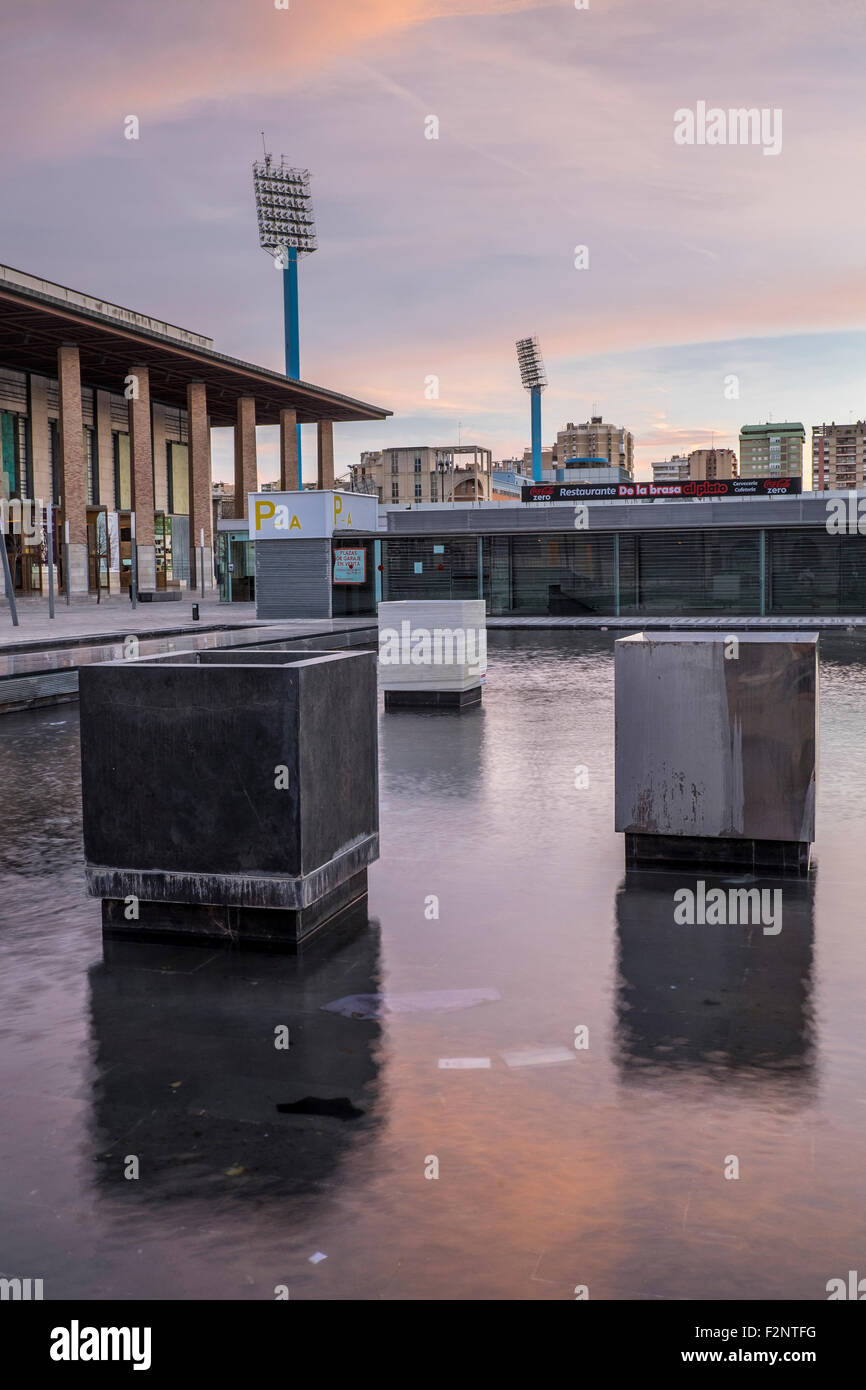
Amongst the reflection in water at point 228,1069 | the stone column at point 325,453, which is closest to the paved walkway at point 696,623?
the reflection in water at point 228,1069

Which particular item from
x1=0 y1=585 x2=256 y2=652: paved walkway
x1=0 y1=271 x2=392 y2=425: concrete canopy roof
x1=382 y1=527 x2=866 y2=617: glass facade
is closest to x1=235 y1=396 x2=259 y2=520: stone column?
x1=0 y1=271 x2=392 y2=425: concrete canopy roof

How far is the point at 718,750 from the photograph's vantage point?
7.15 metres

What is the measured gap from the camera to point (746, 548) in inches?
1442

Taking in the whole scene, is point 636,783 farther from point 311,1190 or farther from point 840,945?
point 311,1190

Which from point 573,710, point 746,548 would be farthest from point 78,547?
point 573,710

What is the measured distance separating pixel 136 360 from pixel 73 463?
7.98 meters

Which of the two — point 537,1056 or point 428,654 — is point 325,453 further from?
point 537,1056

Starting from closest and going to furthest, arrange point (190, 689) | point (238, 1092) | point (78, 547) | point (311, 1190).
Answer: point (311, 1190) → point (238, 1092) → point (190, 689) → point (78, 547)

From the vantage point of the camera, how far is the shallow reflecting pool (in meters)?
3.24

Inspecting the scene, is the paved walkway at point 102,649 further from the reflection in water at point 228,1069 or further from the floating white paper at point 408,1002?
the floating white paper at point 408,1002

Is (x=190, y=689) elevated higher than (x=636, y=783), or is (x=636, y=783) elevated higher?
(x=190, y=689)

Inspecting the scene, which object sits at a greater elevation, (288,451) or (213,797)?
(288,451)

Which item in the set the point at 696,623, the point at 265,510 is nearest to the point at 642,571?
the point at 696,623

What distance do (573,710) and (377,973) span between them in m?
9.96
